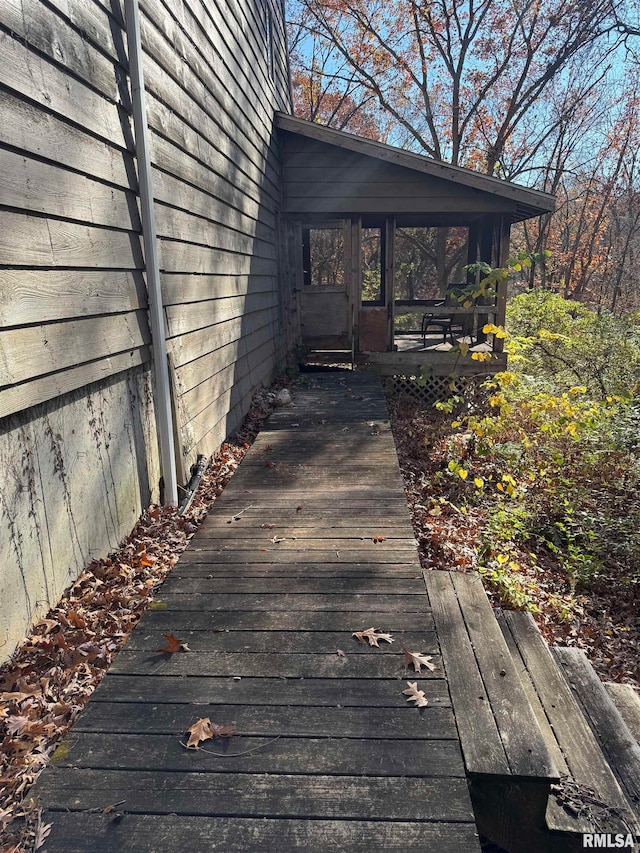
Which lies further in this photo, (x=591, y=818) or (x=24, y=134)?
(x=24, y=134)

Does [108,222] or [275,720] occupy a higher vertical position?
[108,222]

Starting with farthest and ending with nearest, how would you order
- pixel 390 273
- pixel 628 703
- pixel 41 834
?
pixel 390 273 → pixel 628 703 → pixel 41 834

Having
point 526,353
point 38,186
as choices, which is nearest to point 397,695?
point 38,186

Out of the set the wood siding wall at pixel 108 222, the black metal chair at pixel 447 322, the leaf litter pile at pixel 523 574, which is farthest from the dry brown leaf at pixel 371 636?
the black metal chair at pixel 447 322

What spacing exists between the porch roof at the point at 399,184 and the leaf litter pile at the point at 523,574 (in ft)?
15.6

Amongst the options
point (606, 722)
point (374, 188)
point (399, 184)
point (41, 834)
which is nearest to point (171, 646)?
point (41, 834)

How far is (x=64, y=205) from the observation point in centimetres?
266

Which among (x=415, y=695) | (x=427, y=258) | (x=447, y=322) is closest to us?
(x=415, y=695)

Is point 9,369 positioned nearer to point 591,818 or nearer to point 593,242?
point 591,818

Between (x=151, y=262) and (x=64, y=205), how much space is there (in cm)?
100

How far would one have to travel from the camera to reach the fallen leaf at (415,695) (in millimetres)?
1994

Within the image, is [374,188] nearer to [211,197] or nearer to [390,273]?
[390,273]

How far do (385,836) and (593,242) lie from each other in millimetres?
28827

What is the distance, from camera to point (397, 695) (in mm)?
2041
